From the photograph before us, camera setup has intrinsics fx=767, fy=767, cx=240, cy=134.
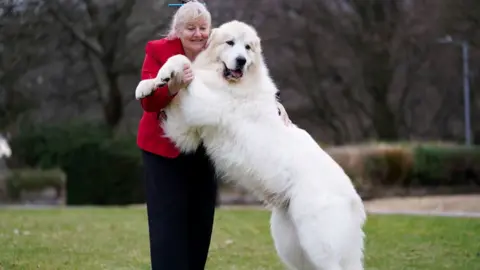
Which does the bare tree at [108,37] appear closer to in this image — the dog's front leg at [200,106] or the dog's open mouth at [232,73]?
the dog's open mouth at [232,73]

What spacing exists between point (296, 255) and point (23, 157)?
20930 millimetres

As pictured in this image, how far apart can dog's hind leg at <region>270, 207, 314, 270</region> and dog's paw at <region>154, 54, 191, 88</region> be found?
1.14 m

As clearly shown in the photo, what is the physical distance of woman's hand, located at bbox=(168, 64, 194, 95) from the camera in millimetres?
4961

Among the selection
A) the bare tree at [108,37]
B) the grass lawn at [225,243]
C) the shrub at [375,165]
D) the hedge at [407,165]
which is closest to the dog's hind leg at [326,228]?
the grass lawn at [225,243]

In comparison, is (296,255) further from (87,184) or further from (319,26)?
(319,26)

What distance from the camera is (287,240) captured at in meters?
5.22

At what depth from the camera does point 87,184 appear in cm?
2155

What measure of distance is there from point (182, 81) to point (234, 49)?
1.52 ft

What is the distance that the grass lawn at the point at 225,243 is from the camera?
28.4 ft

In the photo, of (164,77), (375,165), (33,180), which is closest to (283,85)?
(375,165)

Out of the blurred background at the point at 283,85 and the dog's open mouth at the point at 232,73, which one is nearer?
the dog's open mouth at the point at 232,73

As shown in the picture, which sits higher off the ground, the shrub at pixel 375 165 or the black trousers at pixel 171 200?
the black trousers at pixel 171 200

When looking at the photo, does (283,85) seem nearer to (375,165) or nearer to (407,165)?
(407,165)

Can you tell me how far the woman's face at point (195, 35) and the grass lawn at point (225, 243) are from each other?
369 cm
